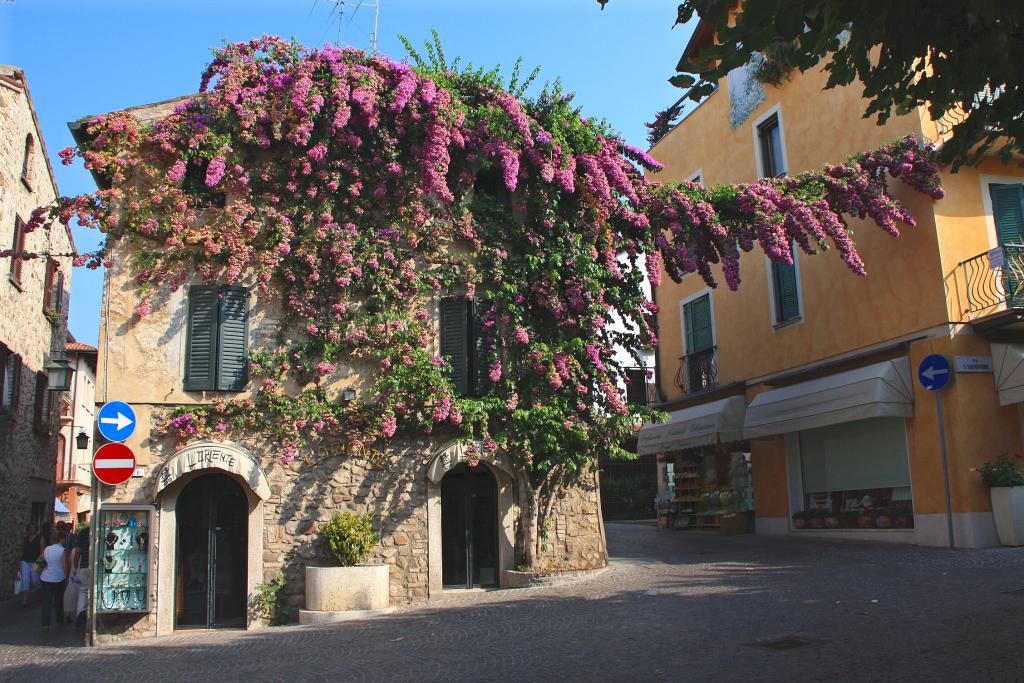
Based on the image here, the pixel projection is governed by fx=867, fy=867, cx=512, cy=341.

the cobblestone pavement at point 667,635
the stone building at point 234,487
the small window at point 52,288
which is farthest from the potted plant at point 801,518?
the small window at point 52,288

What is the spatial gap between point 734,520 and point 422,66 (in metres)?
12.1

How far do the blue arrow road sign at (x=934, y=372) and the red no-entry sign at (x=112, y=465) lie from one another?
1179cm

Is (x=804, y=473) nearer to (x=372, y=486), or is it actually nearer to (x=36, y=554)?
(x=372, y=486)

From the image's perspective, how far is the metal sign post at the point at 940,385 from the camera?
13.6 m

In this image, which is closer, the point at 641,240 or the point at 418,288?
the point at 418,288

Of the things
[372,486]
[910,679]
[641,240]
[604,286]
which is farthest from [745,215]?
[910,679]

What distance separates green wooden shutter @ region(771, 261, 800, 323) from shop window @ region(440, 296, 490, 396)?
794 cm

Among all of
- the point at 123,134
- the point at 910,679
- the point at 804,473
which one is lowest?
the point at 910,679

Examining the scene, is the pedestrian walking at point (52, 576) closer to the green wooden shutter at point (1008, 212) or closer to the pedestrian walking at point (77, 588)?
the pedestrian walking at point (77, 588)

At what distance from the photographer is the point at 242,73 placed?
12.7 m

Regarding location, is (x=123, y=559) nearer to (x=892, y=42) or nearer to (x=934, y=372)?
(x=892, y=42)

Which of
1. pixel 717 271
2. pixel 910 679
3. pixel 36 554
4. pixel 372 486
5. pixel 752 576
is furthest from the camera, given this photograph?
pixel 717 271

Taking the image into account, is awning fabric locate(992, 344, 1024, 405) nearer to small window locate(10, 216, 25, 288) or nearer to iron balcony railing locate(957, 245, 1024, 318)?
iron balcony railing locate(957, 245, 1024, 318)

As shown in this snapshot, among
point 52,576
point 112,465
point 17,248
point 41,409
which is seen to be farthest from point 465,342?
point 41,409
